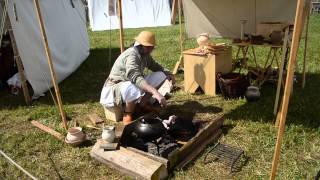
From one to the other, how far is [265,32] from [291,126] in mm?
2057

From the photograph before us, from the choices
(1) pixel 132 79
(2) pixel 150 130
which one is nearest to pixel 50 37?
(1) pixel 132 79

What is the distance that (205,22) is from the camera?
273 inches

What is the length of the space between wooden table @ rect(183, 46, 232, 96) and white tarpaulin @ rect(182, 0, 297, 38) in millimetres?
1168

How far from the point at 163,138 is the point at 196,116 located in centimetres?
115

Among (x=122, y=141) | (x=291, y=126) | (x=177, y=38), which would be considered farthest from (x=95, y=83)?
(x=177, y=38)

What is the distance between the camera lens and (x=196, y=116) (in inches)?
183

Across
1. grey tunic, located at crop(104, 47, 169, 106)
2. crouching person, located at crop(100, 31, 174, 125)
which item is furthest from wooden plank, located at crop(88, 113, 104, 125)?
grey tunic, located at crop(104, 47, 169, 106)

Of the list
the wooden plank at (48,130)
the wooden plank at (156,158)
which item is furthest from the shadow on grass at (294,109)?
the wooden plank at (48,130)

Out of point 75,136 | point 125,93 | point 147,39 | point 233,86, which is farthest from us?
point 233,86

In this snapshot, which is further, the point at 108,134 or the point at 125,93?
the point at 125,93

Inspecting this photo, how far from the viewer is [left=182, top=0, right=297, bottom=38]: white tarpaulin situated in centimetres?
605

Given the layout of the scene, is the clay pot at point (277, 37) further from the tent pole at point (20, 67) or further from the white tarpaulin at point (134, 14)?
the white tarpaulin at point (134, 14)

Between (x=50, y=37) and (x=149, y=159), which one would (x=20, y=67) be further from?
(x=149, y=159)

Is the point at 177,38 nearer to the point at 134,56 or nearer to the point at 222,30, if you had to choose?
the point at 222,30
